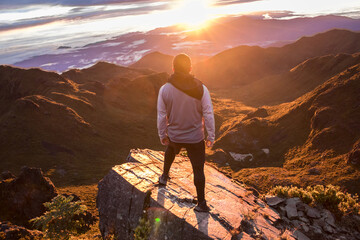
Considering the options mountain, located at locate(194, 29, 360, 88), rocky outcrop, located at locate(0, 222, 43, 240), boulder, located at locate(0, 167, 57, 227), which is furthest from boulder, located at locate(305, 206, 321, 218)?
mountain, located at locate(194, 29, 360, 88)

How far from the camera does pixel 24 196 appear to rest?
52.2ft

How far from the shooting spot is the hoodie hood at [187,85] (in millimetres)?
5055

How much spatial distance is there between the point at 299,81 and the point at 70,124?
7937 cm

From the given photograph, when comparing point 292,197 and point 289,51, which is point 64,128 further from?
point 289,51

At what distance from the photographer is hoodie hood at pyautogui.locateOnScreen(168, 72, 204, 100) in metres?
5.05

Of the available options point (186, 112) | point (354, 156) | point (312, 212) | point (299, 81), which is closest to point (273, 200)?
point (312, 212)

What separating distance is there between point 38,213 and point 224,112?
5548 cm

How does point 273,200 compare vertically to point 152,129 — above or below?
above

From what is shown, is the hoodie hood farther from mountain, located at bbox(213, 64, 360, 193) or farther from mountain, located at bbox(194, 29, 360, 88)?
mountain, located at bbox(194, 29, 360, 88)

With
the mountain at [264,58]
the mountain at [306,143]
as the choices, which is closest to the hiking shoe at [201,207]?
the mountain at [306,143]

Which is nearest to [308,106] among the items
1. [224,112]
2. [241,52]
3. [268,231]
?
[224,112]

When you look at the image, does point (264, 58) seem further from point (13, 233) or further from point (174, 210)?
point (13, 233)

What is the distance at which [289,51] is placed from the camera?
149m

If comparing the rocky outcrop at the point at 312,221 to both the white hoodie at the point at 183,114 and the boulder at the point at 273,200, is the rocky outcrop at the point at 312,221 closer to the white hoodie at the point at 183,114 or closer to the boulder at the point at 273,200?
the boulder at the point at 273,200
